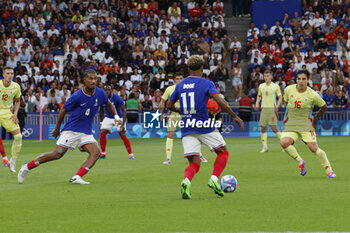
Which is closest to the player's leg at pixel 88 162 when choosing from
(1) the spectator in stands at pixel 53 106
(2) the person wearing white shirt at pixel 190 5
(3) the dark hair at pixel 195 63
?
(3) the dark hair at pixel 195 63

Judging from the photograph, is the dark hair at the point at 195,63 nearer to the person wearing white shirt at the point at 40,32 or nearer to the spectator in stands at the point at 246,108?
the spectator in stands at the point at 246,108

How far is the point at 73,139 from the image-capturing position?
1264 centimetres

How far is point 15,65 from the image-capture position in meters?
33.3

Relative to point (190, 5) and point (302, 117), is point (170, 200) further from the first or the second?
point (190, 5)

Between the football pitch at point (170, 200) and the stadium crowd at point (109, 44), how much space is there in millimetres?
14411

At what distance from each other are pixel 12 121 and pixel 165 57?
716 inches

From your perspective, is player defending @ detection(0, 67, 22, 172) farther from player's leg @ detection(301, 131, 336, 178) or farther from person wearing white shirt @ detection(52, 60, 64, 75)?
person wearing white shirt @ detection(52, 60, 64, 75)

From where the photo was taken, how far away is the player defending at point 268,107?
21.8 meters

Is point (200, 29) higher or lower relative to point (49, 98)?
higher

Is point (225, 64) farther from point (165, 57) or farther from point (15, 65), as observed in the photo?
point (15, 65)

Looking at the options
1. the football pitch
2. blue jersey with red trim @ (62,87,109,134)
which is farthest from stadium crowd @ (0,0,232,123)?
blue jersey with red trim @ (62,87,109,134)

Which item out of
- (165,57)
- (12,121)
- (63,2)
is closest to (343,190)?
(12,121)

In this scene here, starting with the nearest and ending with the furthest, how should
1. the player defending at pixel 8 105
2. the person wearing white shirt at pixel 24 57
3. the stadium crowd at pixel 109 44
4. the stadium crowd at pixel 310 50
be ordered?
the player defending at pixel 8 105 → the stadium crowd at pixel 310 50 → the stadium crowd at pixel 109 44 → the person wearing white shirt at pixel 24 57

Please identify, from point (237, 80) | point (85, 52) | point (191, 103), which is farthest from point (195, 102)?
point (85, 52)
